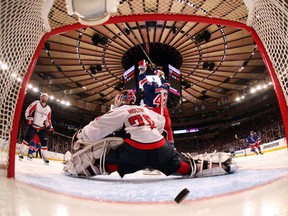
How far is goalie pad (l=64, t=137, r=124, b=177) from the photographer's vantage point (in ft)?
6.41

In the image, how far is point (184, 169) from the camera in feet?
6.68

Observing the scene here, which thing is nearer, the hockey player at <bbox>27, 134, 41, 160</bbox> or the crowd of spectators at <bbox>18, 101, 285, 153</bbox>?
the hockey player at <bbox>27, 134, 41, 160</bbox>

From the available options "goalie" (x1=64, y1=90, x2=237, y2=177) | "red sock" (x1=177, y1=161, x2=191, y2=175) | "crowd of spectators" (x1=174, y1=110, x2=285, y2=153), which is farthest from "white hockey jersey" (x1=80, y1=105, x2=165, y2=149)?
"crowd of spectators" (x1=174, y1=110, x2=285, y2=153)

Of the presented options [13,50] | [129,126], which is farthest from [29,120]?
[129,126]

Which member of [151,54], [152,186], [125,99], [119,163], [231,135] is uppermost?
[151,54]

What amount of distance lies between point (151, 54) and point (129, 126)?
7.39 m

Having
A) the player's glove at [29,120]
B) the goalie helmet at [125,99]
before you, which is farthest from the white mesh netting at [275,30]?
the player's glove at [29,120]

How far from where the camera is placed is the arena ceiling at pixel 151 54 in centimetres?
778

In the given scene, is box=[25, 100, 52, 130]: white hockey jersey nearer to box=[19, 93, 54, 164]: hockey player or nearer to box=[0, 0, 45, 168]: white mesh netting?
box=[19, 93, 54, 164]: hockey player

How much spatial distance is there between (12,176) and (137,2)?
17.5 ft

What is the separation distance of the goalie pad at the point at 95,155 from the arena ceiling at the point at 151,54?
489 centimetres

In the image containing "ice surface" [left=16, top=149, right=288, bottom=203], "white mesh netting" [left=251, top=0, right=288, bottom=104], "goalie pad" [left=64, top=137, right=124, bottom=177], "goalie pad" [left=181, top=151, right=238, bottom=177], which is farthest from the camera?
"goalie pad" [left=181, top=151, right=238, bottom=177]

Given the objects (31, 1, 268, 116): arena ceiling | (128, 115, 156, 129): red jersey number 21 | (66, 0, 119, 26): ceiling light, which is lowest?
(128, 115, 156, 129): red jersey number 21

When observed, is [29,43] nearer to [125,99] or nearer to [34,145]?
[125,99]
